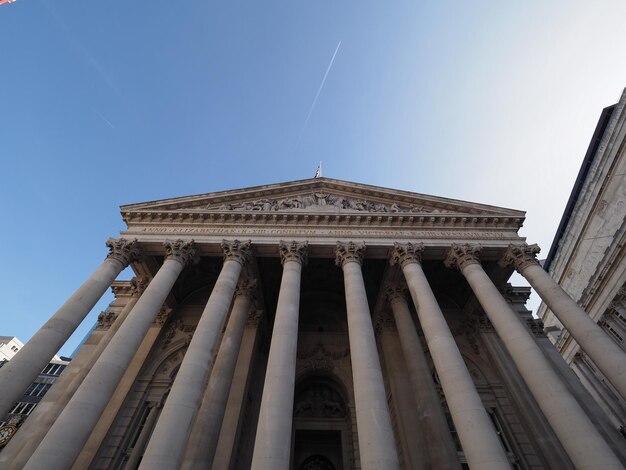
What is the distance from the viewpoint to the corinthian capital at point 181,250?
14.4m

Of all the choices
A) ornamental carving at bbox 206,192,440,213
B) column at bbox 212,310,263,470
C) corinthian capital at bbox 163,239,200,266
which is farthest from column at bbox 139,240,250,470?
ornamental carving at bbox 206,192,440,213

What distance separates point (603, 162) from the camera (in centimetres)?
2342

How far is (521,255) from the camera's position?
1445 centimetres

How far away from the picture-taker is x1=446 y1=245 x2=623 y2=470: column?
8.19 meters

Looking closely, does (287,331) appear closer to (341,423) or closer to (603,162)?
(341,423)

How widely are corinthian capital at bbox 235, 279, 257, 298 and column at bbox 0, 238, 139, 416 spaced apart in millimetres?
4976

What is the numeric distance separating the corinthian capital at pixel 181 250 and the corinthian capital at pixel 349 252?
6669mm

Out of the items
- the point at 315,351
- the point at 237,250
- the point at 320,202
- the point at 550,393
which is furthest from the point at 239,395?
the point at 550,393

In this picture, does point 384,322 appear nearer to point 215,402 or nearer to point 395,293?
point 395,293

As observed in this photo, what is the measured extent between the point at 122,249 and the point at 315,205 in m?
9.37

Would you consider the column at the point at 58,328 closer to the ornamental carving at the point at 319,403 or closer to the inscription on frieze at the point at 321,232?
the inscription on frieze at the point at 321,232

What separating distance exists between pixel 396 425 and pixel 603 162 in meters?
23.9

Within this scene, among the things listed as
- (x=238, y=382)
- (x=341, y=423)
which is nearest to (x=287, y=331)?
(x=238, y=382)

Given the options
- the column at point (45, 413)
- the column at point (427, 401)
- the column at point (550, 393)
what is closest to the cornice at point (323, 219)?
the column at point (427, 401)
